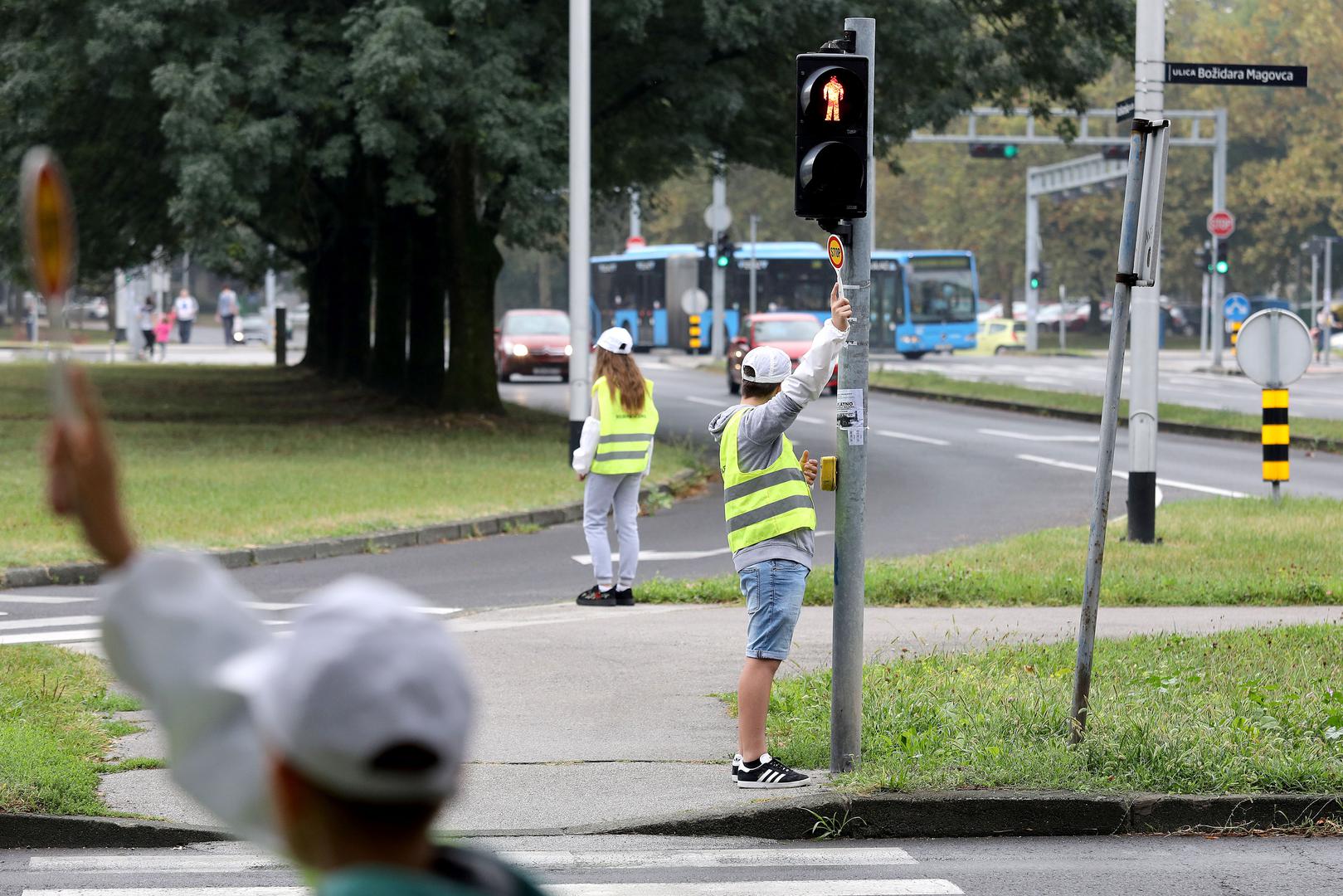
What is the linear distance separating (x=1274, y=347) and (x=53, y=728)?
37.8 ft

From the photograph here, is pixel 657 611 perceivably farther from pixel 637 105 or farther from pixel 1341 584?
pixel 637 105

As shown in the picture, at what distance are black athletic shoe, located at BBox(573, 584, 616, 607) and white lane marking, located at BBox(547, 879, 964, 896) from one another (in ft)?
20.3

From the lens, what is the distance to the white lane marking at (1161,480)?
19484mm

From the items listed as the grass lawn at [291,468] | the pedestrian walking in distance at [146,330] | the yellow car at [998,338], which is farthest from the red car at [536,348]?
the yellow car at [998,338]

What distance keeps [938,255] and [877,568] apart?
46294mm

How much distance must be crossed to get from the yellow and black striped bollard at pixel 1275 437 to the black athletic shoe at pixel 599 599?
686 centimetres

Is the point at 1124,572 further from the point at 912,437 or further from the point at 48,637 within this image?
the point at 912,437

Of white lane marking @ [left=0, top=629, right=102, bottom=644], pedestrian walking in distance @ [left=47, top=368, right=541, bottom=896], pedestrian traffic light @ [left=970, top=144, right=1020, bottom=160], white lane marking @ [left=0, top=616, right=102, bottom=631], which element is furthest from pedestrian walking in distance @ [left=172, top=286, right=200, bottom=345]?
pedestrian walking in distance @ [left=47, top=368, right=541, bottom=896]

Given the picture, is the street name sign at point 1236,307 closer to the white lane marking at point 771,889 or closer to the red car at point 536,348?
the red car at point 536,348

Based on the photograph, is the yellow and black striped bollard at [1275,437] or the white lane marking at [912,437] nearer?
the yellow and black striped bollard at [1275,437]

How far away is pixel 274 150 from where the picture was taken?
22.3m

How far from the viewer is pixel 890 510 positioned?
18.6 metres

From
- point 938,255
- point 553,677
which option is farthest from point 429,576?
point 938,255

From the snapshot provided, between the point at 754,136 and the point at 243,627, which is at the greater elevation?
the point at 754,136
